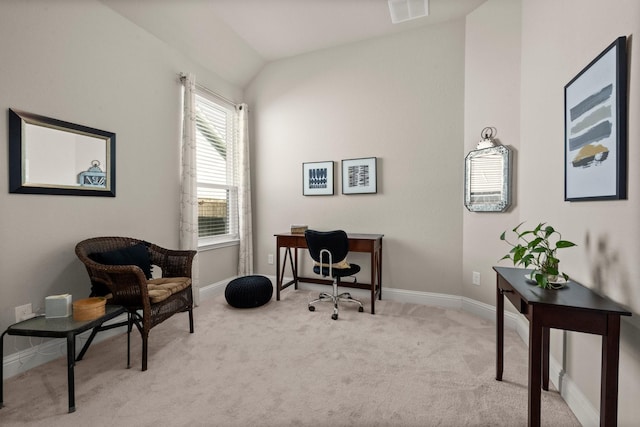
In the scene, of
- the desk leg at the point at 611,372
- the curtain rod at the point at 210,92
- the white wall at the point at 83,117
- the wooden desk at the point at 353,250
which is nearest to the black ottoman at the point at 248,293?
the wooden desk at the point at 353,250

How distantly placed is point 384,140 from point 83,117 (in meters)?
2.99

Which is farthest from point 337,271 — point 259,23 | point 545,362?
point 259,23

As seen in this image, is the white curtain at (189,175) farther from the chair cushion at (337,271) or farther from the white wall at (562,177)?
the white wall at (562,177)

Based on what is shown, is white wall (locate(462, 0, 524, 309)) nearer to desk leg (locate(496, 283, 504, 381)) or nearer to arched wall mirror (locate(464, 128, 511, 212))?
arched wall mirror (locate(464, 128, 511, 212))

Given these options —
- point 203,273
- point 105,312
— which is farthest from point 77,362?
point 203,273

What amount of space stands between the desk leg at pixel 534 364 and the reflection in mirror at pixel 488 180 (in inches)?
65.7

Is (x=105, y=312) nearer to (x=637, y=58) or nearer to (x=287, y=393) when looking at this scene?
(x=287, y=393)

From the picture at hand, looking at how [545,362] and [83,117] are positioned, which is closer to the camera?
[545,362]

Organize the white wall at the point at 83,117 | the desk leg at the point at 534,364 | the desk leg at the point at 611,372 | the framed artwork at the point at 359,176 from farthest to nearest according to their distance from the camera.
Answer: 1. the framed artwork at the point at 359,176
2. the white wall at the point at 83,117
3. the desk leg at the point at 534,364
4. the desk leg at the point at 611,372

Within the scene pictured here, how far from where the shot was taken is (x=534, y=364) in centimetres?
123

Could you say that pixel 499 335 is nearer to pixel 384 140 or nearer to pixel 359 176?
pixel 359 176

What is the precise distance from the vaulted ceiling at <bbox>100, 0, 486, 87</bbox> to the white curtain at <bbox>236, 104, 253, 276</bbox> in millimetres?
669

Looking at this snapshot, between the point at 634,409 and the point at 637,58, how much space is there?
146 cm

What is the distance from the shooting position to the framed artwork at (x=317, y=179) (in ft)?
12.0
